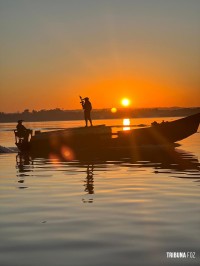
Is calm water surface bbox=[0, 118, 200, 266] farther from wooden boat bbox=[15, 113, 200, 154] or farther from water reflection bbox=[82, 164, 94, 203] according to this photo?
wooden boat bbox=[15, 113, 200, 154]

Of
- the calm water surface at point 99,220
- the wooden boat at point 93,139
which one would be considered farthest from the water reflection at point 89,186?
the wooden boat at point 93,139

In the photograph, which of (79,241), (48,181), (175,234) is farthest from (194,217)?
(48,181)

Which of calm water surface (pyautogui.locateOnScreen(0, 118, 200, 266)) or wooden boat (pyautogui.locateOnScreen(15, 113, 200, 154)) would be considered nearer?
calm water surface (pyautogui.locateOnScreen(0, 118, 200, 266))

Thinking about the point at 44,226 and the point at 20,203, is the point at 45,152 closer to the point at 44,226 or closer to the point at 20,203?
the point at 20,203

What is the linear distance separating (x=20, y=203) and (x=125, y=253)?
17.8ft

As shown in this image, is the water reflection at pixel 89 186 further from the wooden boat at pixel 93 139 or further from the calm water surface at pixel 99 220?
the wooden boat at pixel 93 139

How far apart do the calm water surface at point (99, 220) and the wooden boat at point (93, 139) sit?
1765cm

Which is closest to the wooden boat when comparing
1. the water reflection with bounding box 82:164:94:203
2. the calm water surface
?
the water reflection with bounding box 82:164:94:203

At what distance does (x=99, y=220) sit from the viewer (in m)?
9.88

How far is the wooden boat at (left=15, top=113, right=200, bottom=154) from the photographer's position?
35.2 meters

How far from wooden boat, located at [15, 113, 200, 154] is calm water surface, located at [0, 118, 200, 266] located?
17.7m

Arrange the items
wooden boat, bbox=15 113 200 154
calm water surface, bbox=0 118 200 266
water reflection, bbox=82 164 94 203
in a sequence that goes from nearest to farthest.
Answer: calm water surface, bbox=0 118 200 266, water reflection, bbox=82 164 94 203, wooden boat, bbox=15 113 200 154

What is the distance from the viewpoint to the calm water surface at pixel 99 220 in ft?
24.1

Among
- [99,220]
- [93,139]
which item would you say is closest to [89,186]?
[99,220]
